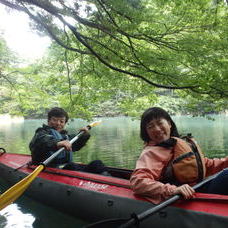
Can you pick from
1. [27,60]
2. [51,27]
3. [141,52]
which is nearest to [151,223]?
[141,52]

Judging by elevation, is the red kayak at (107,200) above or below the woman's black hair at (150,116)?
below

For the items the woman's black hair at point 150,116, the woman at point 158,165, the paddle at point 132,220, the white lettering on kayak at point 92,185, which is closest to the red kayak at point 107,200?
the white lettering on kayak at point 92,185

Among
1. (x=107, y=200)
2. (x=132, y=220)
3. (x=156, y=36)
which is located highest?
(x=156, y=36)

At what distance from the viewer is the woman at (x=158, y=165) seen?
2.50 meters

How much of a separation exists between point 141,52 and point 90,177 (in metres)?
2.24

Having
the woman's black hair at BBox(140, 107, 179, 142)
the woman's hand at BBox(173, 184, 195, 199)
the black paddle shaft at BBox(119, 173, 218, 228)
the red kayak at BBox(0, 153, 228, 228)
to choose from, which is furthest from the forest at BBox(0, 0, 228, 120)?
the black paddle shaft at BBox(119, 173, 218, 228)

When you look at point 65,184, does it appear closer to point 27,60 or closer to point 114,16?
point 114,16

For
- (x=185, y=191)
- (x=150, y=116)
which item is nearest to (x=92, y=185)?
(x=150, y=116)

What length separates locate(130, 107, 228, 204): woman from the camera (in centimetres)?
250

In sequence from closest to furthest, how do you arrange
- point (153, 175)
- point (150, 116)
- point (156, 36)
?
point (153, 175) → point (150, 116) → point (156, 36)

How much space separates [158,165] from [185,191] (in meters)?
0.35

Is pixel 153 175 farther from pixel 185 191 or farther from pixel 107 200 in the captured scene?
pixel 107 200

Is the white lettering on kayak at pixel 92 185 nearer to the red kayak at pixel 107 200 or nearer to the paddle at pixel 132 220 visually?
the red kayak at pixel 107 200

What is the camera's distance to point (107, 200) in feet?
10.5
